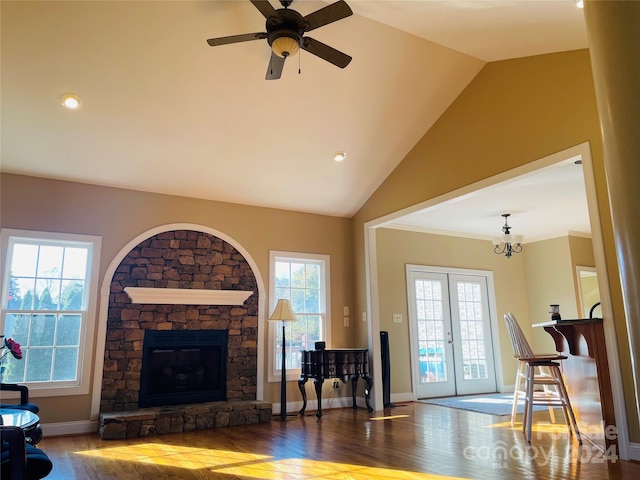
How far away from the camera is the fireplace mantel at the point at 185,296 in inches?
204

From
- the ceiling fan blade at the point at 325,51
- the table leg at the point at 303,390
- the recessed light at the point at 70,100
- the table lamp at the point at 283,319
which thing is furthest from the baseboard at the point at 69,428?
the ceiling fan blade at the point at 325,51

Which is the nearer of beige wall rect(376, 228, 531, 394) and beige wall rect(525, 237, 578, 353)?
beige wall rect(376, 228, 531, 394)

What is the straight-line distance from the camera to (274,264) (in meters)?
6.18

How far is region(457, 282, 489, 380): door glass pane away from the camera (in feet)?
25.2

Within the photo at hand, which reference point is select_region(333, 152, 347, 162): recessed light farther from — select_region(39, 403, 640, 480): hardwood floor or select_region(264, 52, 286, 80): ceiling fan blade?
select_region(39, 403, 640, 480): hardwood floor

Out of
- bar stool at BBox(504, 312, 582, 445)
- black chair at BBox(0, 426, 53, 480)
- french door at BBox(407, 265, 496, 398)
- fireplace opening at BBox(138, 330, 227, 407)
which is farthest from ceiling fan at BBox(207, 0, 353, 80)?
french door at BBox(407, 265, 496, 398)

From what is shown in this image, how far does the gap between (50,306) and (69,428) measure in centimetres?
130

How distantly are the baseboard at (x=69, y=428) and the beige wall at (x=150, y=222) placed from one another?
5 centimetres

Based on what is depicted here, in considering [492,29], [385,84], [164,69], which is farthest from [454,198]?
[164,69]

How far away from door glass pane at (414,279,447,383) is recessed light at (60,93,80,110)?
541 centimetres

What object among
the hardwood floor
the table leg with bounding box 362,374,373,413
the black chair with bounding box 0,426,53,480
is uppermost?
the black chair with bounding box 0,426,53,480

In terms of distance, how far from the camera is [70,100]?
4160 mm

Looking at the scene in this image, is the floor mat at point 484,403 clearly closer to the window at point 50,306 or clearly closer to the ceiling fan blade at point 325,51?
the ceiling fan blade at point 325,51

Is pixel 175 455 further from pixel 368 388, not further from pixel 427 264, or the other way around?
pixel 427 264
